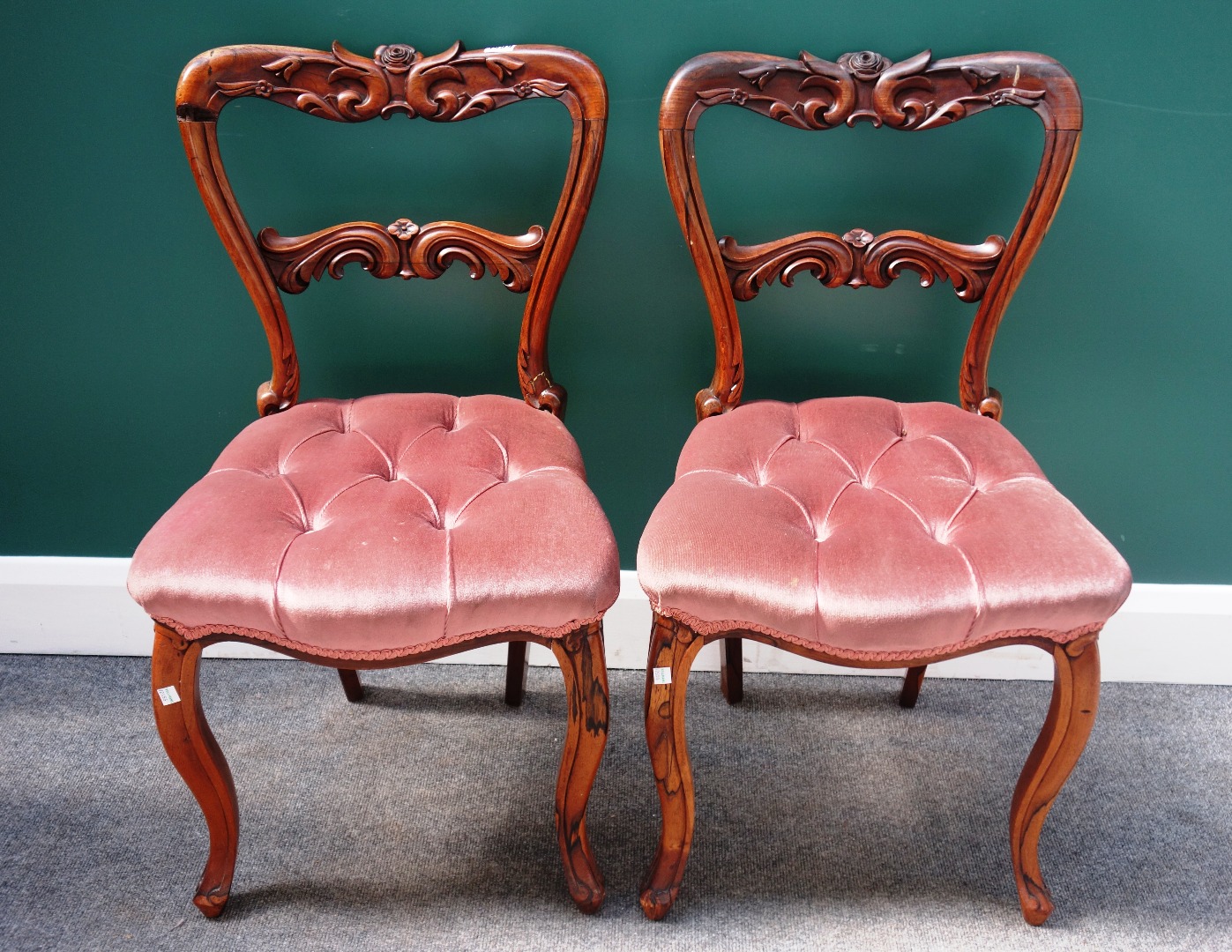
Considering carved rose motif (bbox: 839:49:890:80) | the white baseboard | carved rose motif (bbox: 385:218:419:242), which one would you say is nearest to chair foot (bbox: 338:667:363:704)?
the white baseboard

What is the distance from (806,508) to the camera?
113 cm

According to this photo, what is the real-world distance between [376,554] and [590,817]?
23.7 inches

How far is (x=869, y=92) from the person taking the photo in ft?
4.03

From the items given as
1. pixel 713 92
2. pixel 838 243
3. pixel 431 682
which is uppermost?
pixel 713 92

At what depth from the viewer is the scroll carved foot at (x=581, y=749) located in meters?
1.08

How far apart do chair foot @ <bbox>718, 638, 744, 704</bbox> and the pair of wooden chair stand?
16.6 inches

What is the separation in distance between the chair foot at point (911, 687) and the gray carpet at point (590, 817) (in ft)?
0.07

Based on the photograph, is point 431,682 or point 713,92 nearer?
point 713,92

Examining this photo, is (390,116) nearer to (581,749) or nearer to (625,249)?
(625,249)

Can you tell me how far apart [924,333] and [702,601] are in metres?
0.70

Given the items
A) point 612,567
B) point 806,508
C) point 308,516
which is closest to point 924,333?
point 806,508

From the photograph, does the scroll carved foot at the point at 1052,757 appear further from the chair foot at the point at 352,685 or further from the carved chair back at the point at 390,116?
the chair foot at the point at 352,685

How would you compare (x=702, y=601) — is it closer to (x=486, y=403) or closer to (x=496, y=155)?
(x=486, y=403)

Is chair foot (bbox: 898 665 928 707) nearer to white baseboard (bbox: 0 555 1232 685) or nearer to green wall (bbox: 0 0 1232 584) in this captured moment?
white baseboard (bbox: 0 555 1232 685)
